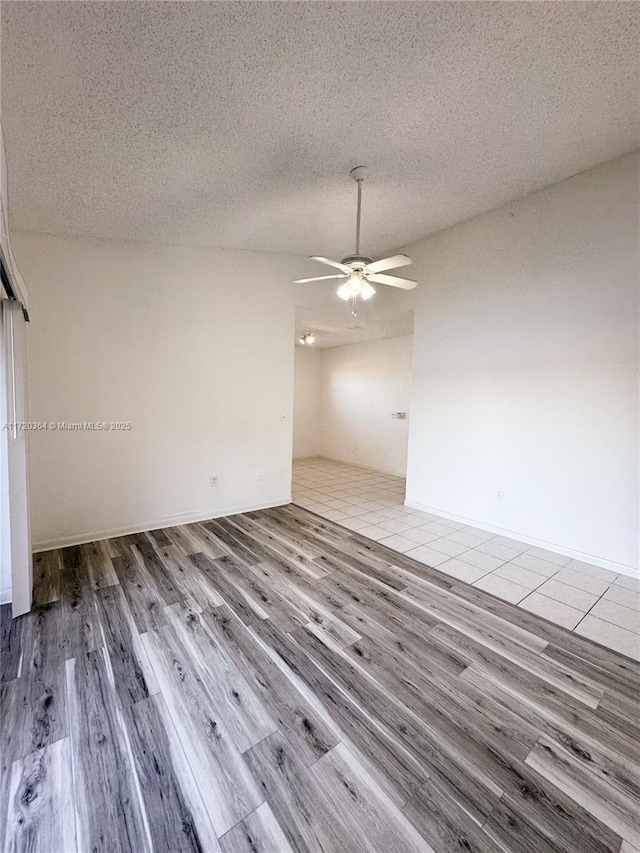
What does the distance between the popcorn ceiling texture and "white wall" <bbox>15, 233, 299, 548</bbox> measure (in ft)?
1.71

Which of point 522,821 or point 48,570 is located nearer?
point 522,821

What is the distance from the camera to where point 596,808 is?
48.4 inches

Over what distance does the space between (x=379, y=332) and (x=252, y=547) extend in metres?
4.45

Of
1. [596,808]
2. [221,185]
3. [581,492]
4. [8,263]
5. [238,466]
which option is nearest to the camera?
[596,808]

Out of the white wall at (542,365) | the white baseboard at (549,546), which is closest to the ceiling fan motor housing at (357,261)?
the white wall at (542,365)

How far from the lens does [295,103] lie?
6.40ft

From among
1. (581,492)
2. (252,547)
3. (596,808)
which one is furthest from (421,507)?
(596,808)

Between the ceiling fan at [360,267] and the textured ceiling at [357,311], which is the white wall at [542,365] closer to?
the textured ceiling at [357,311]

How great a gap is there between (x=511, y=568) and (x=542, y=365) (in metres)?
1.85

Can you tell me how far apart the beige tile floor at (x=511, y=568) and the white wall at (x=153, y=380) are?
1292 mm

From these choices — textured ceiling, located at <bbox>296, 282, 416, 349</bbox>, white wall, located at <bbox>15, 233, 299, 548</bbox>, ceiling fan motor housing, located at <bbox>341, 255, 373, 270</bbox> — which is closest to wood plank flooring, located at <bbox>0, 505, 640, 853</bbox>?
white wall, located at <bbox>15, 233, 299, 548</bbox>

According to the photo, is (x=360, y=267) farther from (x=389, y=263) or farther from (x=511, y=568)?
(x=511, y=568)

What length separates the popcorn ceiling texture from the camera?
60.7 inches

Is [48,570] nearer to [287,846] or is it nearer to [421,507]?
[287,846]
